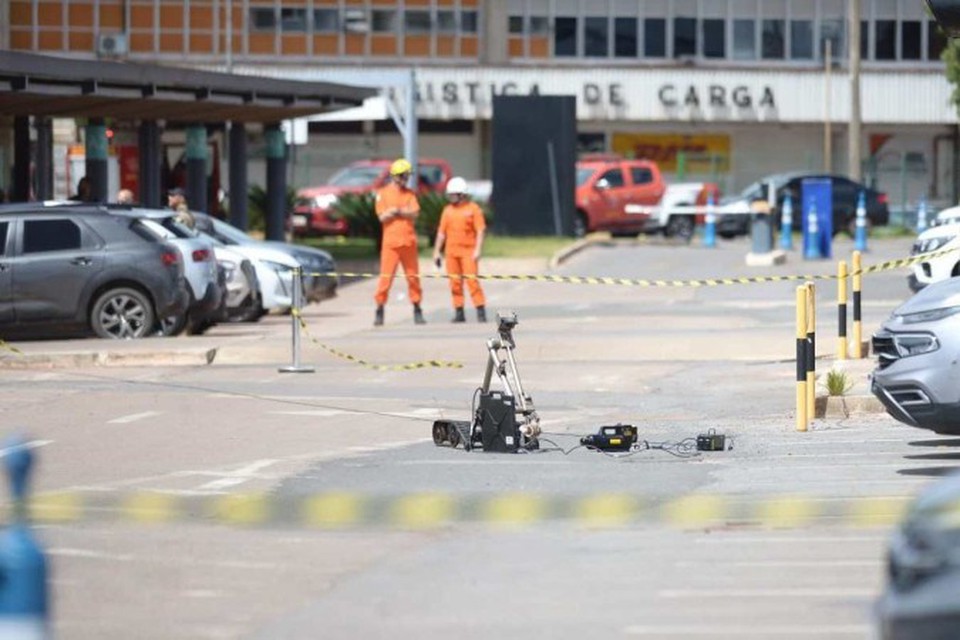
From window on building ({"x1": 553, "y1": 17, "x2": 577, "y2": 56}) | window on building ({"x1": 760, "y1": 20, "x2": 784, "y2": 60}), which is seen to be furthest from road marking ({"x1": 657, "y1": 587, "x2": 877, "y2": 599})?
window on building ({"x1": 760, "y1": 20, "x2": 784, "y2": 60})

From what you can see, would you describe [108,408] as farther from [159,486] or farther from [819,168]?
[819,168]

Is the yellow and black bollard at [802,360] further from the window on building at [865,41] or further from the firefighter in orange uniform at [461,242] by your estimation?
the window on building at [865,41]

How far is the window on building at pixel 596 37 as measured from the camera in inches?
2918

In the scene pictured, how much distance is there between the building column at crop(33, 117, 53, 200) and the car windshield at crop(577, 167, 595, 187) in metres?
19.2

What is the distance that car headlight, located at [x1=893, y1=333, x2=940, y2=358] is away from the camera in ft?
43.7

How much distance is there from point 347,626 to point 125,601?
1.14 metres

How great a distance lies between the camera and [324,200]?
5222 cm

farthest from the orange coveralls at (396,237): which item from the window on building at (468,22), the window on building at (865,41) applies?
the window on building at (865,41)

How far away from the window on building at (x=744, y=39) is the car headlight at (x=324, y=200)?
2533cm

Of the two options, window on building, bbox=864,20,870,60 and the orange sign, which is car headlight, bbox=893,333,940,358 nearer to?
the orange sign

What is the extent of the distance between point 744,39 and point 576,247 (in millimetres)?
30798

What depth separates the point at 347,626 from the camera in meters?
8.92

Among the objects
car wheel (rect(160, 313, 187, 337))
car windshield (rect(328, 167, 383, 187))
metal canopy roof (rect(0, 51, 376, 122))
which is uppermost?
metal canopy roof (rect(0, 51, 376, 122))

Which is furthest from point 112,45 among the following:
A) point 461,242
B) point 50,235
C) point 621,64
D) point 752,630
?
point 752,630
